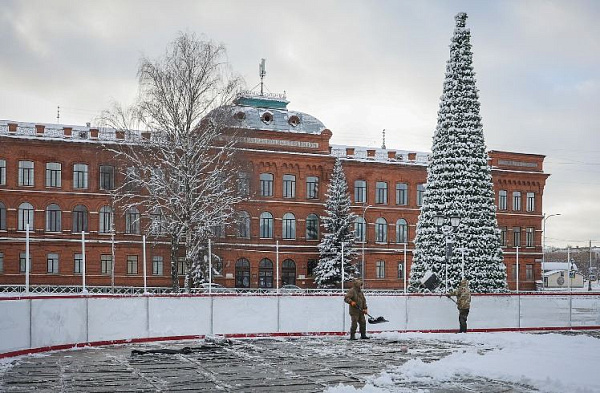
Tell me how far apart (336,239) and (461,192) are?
22110 millimetres

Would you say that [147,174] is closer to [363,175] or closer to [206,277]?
[206,277]

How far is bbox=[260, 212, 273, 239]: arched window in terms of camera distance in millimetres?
62513

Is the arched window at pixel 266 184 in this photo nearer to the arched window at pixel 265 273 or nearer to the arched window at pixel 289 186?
the arched window at pixel 289 186

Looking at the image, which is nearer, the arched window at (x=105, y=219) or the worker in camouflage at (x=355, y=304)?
the worker in camouflage at (x=355, y=304)

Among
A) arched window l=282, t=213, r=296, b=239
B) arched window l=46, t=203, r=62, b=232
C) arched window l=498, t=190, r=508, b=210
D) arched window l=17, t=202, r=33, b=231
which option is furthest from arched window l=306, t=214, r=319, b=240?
arched window l=17, t=202, r=33, b=231

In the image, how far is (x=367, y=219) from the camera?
67.1 m

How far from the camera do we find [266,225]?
6278cm

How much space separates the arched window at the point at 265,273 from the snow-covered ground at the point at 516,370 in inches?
1659

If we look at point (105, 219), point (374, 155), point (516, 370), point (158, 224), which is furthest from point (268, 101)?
point (516, 370)

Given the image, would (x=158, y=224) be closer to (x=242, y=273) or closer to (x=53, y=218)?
(x=53, y=218)

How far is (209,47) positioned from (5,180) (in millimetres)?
23075

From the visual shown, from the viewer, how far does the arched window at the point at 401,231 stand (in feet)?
223

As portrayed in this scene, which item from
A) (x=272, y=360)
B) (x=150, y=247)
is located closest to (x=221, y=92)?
(x=150, y=247)

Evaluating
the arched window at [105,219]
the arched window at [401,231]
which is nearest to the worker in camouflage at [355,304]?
the arched window at [105,219]
